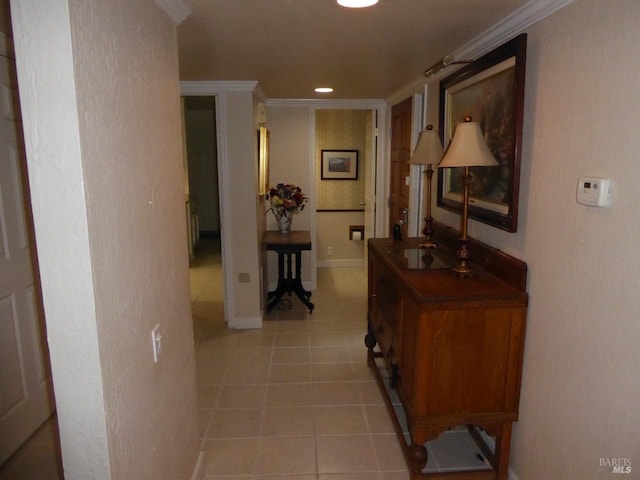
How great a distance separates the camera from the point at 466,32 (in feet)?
6.84

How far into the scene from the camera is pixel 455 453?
2.26m

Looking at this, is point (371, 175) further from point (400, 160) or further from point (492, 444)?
point (492, 444)

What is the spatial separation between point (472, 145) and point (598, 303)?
79 centimetres

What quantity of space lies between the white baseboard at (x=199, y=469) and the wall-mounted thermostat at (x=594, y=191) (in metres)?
1.96

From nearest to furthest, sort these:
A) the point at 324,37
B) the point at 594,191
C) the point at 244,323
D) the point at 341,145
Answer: the point at 594,191, the point at 324,37, the point at 244,323, the point at 341,145

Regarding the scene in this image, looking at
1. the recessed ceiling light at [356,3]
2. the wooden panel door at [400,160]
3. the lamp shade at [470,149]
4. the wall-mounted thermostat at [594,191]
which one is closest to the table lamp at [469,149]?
the lamp shade at [470,149]

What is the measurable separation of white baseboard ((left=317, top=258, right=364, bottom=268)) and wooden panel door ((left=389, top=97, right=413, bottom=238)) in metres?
1.65

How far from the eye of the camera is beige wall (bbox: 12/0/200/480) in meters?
0.94

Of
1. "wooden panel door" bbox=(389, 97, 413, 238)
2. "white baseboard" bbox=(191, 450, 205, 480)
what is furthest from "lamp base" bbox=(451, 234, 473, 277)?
"wooden panel door" bbox=(389, 97, 413, 238)

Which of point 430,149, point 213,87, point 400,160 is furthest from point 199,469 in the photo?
point 400,160

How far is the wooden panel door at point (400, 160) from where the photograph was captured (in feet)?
12.3

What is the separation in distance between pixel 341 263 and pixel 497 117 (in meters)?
4.20

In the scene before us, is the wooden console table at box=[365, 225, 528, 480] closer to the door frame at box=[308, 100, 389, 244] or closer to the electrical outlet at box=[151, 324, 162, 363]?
the electrical outlet at box=[151, 324, 162, 363]

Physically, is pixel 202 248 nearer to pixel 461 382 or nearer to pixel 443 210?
pixel 443 210
